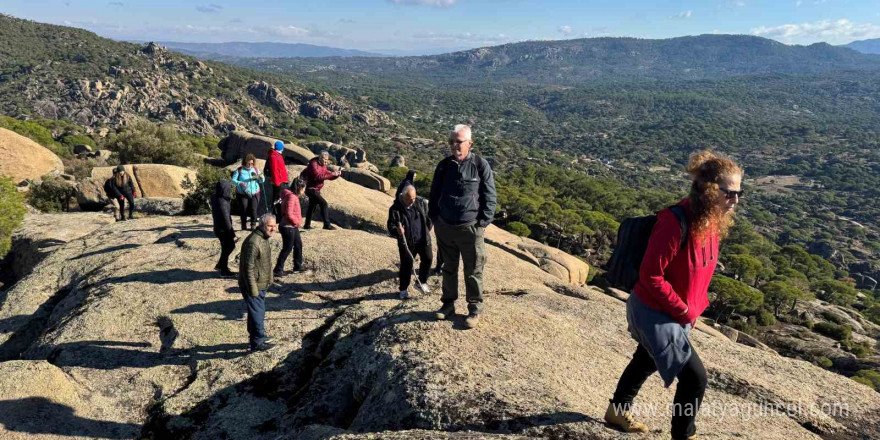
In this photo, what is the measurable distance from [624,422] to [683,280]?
1434mm

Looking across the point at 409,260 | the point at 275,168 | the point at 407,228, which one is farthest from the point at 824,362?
the point at 275,168

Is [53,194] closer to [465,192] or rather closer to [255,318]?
[255,318]

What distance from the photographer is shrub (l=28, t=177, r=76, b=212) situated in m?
20.6

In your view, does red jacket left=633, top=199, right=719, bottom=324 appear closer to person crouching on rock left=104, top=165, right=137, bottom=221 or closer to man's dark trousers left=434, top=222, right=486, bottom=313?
man's dark trousers left=434, top=222, right=486, bottom=313

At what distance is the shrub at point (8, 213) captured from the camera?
13.4m

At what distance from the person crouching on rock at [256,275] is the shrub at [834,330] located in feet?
129

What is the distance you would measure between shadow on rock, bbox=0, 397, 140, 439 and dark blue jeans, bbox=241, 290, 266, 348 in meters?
1.77

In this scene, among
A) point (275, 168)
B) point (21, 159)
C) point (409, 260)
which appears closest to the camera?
point (409, 260)

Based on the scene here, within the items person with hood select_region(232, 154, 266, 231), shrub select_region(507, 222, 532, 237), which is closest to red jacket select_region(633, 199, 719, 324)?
person with hood select_region(232, 154, 266, 231)

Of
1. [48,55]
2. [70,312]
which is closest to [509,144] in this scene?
[48,55]

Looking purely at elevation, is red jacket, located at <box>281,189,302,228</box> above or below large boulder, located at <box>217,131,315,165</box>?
above

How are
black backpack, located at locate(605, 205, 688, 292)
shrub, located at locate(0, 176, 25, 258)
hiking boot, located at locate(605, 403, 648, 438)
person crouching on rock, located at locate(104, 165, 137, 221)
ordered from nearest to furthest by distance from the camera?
black backpack, located at locate(605, 205, 688, 292), hiking boot, located at locate(605, 403, 648, 438), shrub, located at locate(0, 176, 25, 258), person crouching on rock, located at locate(104, 165, 137, 221)

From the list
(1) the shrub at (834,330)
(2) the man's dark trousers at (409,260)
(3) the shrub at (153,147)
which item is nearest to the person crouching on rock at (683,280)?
(2) the man's dark trousers at (409,260)

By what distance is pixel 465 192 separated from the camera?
5902 mm
